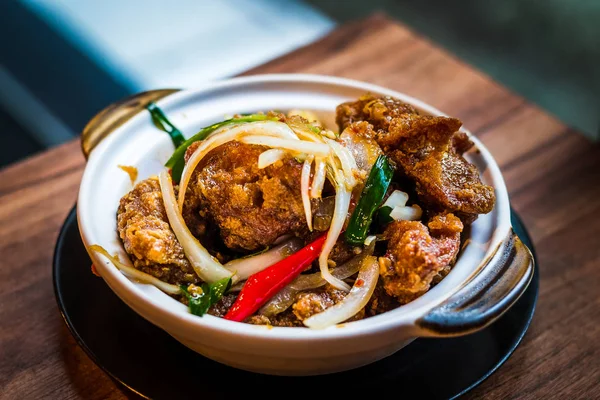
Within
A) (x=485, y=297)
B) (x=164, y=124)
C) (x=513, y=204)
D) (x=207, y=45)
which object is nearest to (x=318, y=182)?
(x=485, y=297)

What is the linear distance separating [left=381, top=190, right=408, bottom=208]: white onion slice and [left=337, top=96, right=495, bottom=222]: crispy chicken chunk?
41mm

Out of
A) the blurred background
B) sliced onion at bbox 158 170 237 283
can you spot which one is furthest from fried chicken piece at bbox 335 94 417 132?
the blurred background

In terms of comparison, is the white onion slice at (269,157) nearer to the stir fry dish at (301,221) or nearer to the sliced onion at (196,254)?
the stir fry dish at (301,221)

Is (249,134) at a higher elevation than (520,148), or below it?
higher

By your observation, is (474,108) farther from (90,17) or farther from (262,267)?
(90,17)

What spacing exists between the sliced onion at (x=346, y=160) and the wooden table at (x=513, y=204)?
0.68 meters

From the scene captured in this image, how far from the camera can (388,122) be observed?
1680mm

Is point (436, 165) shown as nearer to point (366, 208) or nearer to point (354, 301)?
point (366, 208)

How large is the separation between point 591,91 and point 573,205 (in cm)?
158

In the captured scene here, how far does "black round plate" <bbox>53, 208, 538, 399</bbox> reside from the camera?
58.7 inches

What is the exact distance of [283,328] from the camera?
1.31 metres

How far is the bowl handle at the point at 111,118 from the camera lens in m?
1.90

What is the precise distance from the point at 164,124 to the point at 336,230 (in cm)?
79

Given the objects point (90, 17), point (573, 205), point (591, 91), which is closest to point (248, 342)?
point (573, 205)
